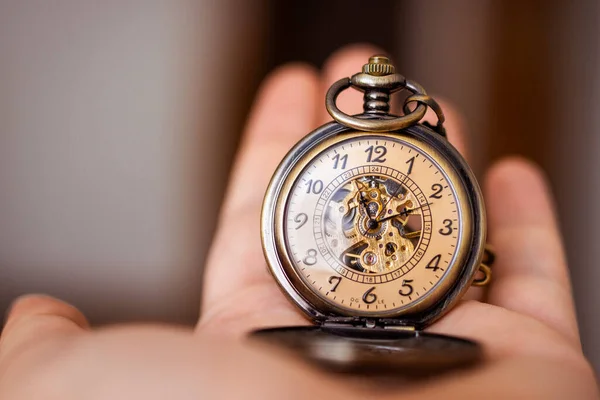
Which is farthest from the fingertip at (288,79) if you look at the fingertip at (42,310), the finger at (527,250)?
the fingertip at (42,310)

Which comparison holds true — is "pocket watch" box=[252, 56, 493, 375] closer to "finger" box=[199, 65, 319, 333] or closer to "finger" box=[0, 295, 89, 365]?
"finger" box=[199, 65, 319, 333]

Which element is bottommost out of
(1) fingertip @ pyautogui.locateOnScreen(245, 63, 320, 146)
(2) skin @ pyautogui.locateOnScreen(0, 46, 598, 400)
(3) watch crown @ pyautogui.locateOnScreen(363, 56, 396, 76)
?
(2) skin @ pyautogui.locateOnScreen(0, 46, 598, 400)

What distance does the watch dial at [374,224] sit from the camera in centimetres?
154

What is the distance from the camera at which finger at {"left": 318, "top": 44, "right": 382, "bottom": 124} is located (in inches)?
90.8

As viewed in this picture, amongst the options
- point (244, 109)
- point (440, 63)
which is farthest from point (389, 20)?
point (244, 109)

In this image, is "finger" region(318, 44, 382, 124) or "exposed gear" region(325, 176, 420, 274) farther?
"finger" region(318, 44, 382, 124)

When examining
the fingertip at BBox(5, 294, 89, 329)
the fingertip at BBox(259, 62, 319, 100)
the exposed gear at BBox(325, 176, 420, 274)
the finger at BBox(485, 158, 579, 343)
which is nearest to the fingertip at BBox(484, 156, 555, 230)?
the finger at BBox(485, 158, 579, 343)

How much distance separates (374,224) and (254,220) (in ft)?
1.62

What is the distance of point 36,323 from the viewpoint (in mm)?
1421

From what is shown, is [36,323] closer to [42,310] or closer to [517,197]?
Result: [42,310]

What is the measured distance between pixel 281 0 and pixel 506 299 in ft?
5.88

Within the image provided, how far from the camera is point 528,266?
1.82m

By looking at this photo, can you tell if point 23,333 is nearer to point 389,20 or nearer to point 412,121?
point 412,121

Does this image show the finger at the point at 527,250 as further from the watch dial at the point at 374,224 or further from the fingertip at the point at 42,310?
the fingertip at the point at 42,310
